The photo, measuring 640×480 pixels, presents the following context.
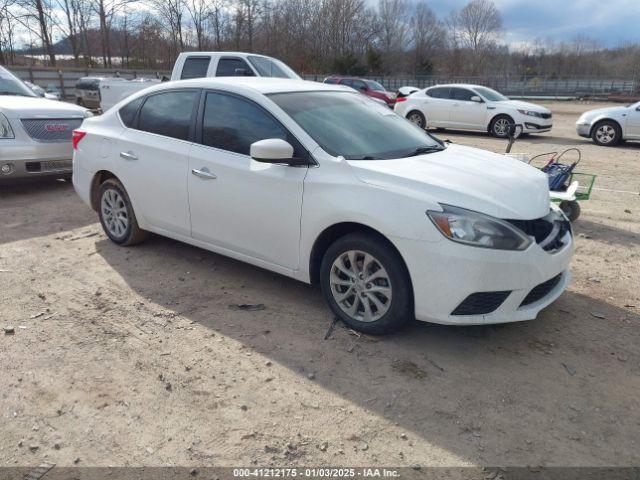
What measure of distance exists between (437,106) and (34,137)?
12472mm

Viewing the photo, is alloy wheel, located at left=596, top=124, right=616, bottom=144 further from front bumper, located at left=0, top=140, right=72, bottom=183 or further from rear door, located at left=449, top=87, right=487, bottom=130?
front bumper, located at left=0, top=140, right=72, bottom=183

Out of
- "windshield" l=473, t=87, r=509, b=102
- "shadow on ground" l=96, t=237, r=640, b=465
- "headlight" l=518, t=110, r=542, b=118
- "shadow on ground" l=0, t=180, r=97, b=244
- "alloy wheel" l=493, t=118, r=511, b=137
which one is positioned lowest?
"shadow on ground" l=0, t=180, r=97, b=244

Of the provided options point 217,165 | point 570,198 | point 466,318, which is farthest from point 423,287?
point 570,198

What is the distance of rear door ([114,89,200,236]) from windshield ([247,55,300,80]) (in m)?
6.10

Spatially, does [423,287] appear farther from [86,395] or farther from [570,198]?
[570,198]

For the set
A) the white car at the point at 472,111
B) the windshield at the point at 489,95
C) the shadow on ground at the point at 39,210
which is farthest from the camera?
the windshield at the point at 489,95

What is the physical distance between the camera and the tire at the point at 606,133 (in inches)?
554

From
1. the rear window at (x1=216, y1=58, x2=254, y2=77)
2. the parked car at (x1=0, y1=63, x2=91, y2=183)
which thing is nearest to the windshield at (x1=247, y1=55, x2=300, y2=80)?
the rear window at (x1=216, y1=58, x2=254, y2=77)

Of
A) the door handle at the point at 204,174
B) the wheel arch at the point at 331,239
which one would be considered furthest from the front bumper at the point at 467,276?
the door handle at the point at 204,174

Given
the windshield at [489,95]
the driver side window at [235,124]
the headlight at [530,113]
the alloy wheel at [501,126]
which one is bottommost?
the alloy wheel at [501,126]

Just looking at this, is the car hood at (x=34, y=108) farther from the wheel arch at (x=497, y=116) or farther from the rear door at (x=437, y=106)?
the wheel arch at (x=497, y=116)

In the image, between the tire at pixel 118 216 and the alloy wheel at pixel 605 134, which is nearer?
the tire at pixel 118 216

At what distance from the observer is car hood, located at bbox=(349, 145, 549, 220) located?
332cm

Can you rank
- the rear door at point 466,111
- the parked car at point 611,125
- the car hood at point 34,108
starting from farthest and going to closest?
the rear door at point 466,111, the parked car at point 611,125, the car hood at point 34,108
